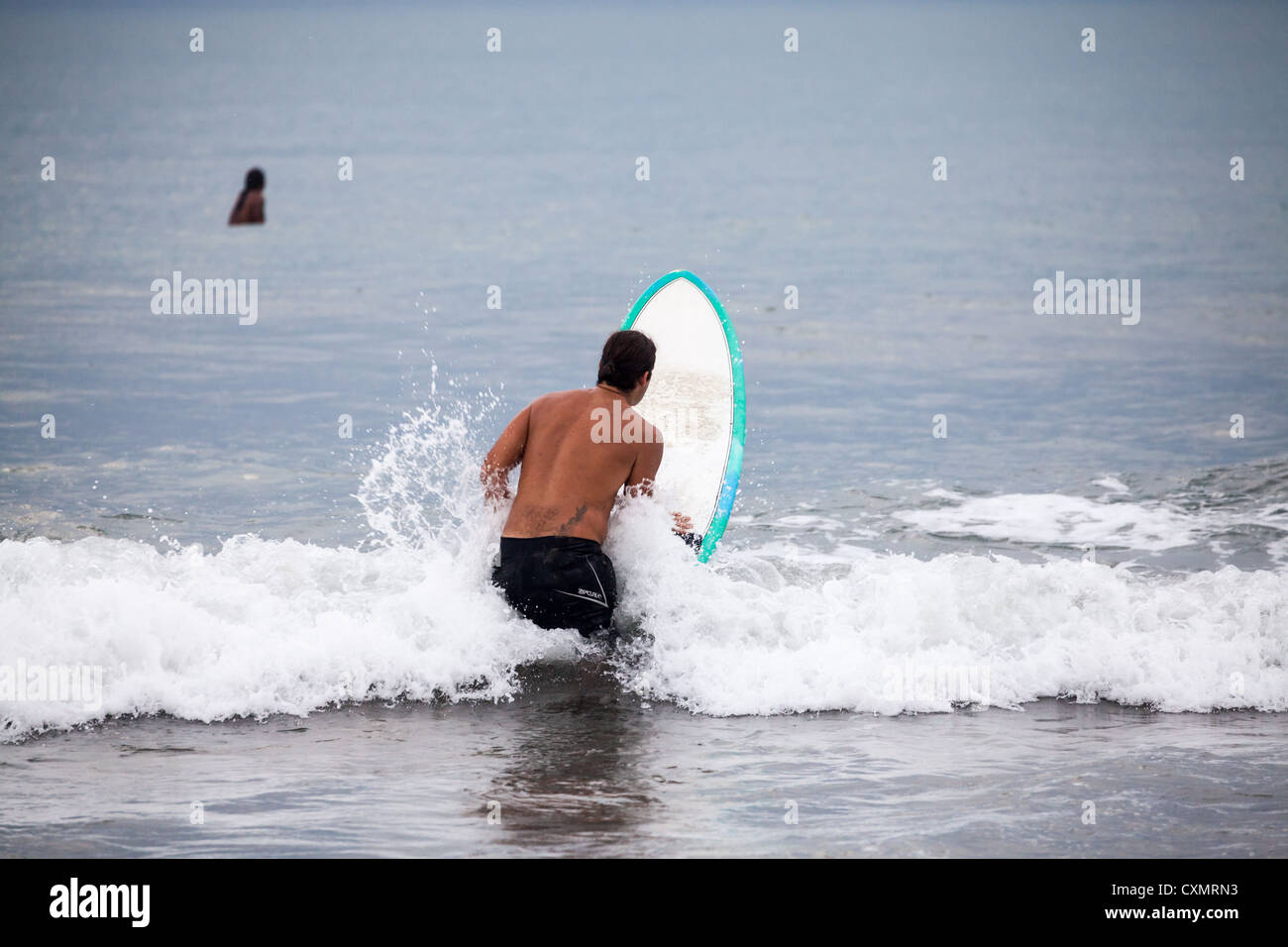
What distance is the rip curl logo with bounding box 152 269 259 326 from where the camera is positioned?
17.4 meters

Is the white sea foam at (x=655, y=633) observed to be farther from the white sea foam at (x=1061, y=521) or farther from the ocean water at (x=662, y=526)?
the white sea foam at (x=1061, y=521)

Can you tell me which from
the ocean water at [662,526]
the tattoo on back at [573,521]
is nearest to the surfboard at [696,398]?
the ocean water at [662,526]

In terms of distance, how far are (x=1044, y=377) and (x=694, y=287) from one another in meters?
7.80

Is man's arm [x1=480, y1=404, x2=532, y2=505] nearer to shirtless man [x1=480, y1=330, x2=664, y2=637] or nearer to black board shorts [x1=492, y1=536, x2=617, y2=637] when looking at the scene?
shirtless man [x1=480, y1=330, x2=664, y2=637]

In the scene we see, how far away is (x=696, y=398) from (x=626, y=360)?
4.93ft

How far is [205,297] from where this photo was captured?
19.3 meters

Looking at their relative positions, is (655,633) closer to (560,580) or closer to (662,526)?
(662,526)

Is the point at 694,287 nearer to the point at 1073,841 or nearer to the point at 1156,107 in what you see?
the point at 1073,841

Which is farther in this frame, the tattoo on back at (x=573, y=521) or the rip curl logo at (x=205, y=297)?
the rip curl logo at (x=205, y=297)

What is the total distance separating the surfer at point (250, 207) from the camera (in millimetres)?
25266

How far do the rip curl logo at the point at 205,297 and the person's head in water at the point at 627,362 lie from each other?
11526 millimetres
